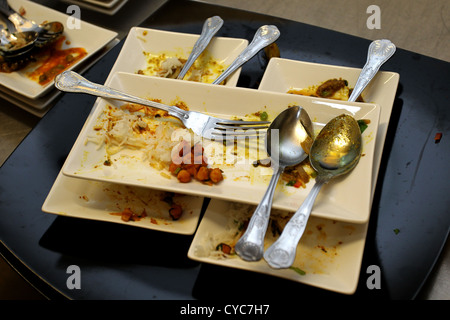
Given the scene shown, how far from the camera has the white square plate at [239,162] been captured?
129 centimetres

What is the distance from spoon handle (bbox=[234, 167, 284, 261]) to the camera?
3.80ft

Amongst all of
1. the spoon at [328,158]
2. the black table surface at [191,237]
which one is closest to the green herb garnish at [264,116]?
the spoon at [328,158]

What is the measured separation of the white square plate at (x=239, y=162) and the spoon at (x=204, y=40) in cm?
26

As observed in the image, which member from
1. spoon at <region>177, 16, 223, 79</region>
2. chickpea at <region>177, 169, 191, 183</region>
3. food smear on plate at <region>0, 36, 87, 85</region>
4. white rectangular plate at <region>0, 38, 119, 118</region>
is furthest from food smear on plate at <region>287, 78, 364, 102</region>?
food smear on plate at <region>0, 36, 87, 85</region>

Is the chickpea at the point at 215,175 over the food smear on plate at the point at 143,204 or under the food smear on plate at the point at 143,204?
over

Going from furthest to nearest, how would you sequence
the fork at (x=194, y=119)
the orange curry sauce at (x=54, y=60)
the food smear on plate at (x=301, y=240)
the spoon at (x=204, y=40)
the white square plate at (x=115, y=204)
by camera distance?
the orange curry sauce at (x=54, y=60) → the spoon at (x=204, y=40) → the fork at (x=194, y=119) → the white square plate at (x=115, y=204) → the food smear on plate at (x=301, y=240)

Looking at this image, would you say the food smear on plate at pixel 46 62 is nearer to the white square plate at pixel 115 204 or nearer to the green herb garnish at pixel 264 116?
the white square plate at pixel 115 204

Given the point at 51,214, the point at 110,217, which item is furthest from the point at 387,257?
the point at 51,214

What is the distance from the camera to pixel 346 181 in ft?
4.39

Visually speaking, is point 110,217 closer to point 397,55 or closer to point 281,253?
point 281,253

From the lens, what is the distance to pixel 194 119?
1.64 m

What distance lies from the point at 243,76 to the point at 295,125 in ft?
2.02

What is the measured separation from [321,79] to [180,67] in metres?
0.70
